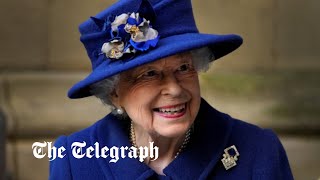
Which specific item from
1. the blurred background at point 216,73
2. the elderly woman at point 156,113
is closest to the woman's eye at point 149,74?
the elderly woman at point 156,113

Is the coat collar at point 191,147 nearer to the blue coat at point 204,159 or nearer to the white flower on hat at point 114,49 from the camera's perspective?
the blue coat at point 204,159

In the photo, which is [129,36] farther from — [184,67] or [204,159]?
[204,159]

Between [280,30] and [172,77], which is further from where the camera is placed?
[280,30]

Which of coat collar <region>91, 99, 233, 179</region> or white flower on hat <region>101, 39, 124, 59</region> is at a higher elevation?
white flower on hat <region>101, 39, 124, 59</region>

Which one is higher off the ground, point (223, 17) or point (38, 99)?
point (223, 17)

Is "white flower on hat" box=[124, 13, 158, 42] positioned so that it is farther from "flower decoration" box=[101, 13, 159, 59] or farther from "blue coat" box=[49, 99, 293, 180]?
"blue coat" box=[49, 99, 293, 180]

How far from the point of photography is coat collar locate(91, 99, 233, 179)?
7.54 feet

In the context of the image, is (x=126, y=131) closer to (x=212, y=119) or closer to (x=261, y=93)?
(x=212, y=119)

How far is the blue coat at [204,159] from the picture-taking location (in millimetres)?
2293

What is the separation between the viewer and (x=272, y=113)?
A: 4.42 metres

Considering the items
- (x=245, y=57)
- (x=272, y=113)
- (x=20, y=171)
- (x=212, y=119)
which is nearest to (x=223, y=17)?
(x=245, y=57)

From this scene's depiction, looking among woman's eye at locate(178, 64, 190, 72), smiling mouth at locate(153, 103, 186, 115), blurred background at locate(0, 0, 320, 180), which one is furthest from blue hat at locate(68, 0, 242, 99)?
blurred background at locate(0, 0, 320, 180)

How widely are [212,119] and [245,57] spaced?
2143mm

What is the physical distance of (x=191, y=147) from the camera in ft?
7.71
